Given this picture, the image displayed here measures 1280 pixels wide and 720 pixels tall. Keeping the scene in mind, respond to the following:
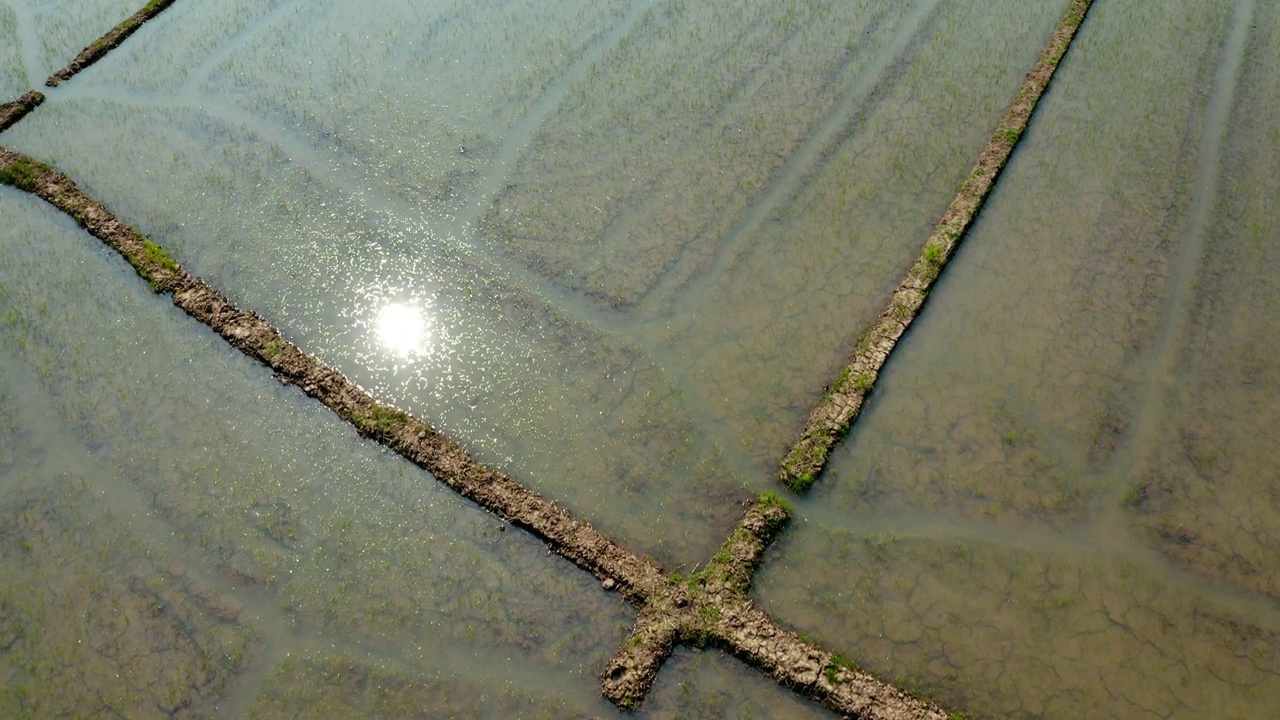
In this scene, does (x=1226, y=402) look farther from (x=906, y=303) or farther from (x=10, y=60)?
(x=10, y=60)

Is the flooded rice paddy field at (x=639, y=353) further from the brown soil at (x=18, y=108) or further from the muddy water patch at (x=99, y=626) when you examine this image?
the brown soil at (x=18, y=108)

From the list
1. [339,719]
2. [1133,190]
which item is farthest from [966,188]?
[339,719]

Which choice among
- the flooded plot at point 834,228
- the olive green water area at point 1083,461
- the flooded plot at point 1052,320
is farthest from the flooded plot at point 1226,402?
the flooded plot at point 834,228

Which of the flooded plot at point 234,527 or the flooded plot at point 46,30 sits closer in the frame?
the flooded plot at point 234,527

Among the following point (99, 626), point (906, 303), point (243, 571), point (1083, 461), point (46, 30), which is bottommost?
point (99, 626)

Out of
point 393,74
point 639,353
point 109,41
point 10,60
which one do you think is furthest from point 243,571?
point 10,60

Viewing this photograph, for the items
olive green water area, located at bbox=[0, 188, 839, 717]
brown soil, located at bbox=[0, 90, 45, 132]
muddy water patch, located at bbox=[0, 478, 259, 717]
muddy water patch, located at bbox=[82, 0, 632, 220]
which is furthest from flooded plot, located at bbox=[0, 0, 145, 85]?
muddy water patch, located at bbox=[0, 478, 259, 717]

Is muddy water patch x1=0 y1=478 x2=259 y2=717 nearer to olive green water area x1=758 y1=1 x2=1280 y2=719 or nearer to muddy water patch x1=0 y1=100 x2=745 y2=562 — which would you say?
muddy water patch x1=0 y1=100 x2=745 y2=562
